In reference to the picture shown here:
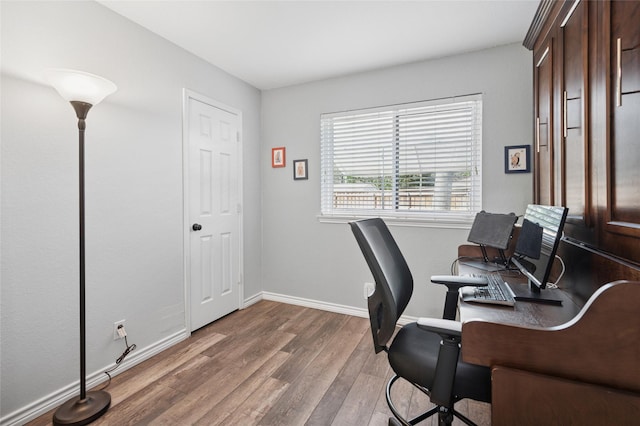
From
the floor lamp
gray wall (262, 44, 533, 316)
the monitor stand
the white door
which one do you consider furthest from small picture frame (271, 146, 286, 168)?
the monitor stand

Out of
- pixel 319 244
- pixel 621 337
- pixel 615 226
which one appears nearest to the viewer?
pixel 621 337

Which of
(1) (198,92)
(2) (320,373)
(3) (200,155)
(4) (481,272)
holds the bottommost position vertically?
(2) (320,373)

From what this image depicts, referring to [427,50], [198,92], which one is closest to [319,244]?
[198,92]

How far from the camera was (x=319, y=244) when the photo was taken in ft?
11.0

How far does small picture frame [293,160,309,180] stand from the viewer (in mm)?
3396

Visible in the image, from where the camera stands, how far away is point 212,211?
2961mm

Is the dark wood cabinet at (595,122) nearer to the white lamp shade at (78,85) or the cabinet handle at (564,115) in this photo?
the cabinet handle at (564,115)

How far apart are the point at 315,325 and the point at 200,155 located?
1958 millimetres

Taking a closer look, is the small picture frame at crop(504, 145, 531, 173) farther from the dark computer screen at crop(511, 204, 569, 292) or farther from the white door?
the white door

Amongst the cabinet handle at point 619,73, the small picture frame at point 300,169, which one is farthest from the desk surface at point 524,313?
the small picture frame at point 300,169

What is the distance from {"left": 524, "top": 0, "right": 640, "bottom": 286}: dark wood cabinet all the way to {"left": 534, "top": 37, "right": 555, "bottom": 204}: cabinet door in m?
0.01

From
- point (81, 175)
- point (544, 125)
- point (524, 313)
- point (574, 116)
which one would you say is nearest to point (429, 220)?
point (544, 125)

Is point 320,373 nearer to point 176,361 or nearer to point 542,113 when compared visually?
point 176,361

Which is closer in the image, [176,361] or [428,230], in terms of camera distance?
[176,361]
